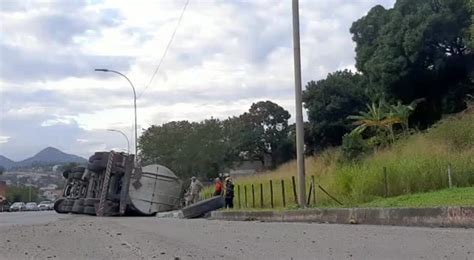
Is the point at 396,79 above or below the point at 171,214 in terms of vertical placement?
above

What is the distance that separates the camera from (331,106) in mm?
54812

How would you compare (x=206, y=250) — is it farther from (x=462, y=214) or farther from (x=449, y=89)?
(x=449, y=89)

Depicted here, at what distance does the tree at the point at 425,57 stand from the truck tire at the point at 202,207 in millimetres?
17702

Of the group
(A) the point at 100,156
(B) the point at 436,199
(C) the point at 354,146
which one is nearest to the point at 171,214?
(A) the point at 100,156

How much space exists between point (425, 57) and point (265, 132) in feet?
118

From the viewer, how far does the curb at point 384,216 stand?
13109 millimetres

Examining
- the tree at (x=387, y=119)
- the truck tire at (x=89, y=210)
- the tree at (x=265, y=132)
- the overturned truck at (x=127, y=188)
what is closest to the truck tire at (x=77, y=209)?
the overturned truck at (x=127, y=188)

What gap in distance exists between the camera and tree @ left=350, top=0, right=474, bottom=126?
3778 cm

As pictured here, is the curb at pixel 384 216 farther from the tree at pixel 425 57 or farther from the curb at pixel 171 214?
the tree at pixel 425 57

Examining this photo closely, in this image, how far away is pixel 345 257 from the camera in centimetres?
892

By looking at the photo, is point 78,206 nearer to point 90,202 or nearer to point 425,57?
point 90,202

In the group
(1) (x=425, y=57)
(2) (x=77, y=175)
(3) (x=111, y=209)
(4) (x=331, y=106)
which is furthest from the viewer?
(4) (x=331, y=106)

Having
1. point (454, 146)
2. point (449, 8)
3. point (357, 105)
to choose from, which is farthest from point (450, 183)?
point (357, 105)

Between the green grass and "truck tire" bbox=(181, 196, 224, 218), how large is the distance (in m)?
8.35
